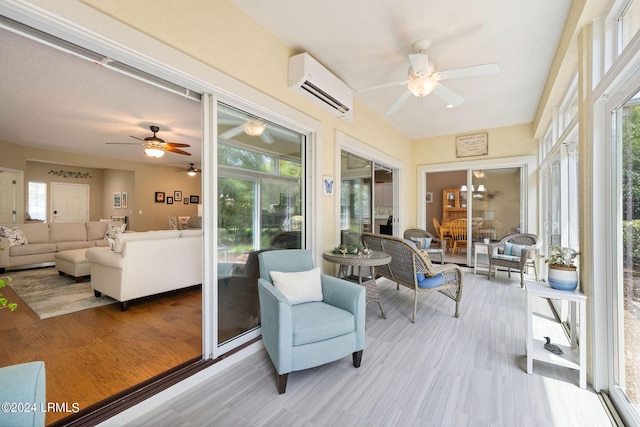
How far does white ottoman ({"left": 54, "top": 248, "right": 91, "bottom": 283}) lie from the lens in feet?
14.2

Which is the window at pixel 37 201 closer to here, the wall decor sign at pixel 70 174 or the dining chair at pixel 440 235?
the wall decor sign at pixel 70 174

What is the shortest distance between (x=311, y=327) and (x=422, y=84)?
2.46 meters

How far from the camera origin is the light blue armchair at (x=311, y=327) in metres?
1.82

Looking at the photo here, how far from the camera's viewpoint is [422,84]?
265cm

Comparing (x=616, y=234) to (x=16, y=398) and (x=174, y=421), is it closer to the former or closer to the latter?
(x=174, y=421)

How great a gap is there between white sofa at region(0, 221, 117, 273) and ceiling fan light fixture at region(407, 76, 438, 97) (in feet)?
22.6

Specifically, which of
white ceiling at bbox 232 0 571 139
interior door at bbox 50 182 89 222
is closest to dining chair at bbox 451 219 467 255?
white ceiling at bbox 232 0 571 139

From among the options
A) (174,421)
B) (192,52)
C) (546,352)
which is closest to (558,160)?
(546,352)

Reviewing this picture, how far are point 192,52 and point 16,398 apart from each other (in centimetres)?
205

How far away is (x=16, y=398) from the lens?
0.94 metres

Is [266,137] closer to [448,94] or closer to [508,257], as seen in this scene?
[448,94]

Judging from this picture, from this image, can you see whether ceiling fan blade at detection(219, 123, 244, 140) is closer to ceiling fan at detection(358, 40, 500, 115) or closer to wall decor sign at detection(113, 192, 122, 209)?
ceiling fan at detection(358, 40, 500, 115)

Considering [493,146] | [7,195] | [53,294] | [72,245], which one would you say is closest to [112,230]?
[72,245]

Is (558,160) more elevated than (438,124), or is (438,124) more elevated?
(438,124)
